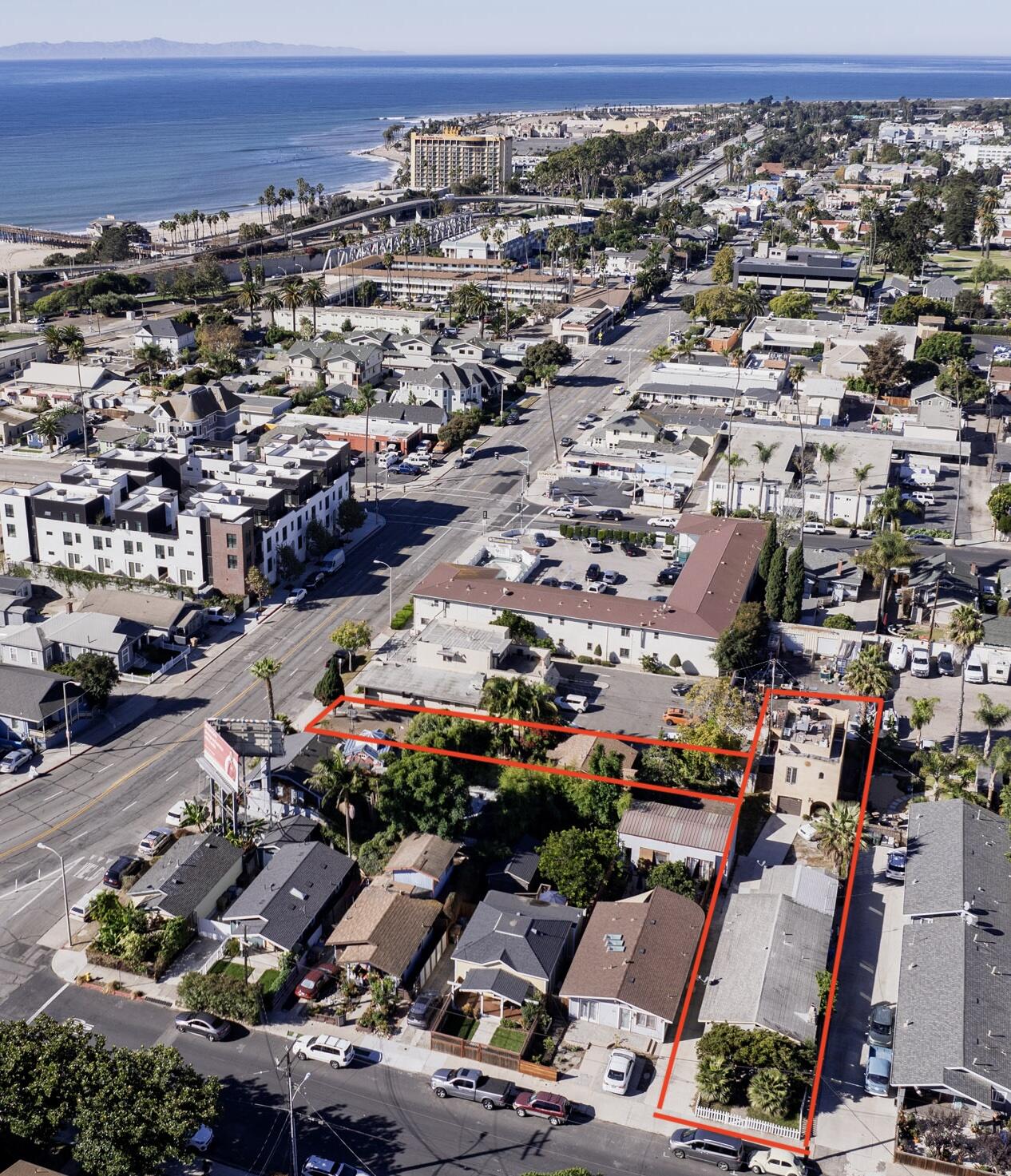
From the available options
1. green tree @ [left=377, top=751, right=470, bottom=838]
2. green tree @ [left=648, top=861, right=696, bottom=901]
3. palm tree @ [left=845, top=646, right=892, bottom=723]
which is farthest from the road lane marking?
palm tree @ [left=845, top=646, right=892, bottom=723]

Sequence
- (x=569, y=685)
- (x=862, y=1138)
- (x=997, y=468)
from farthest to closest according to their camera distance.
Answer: (x=997, y=468)
(x=569, y=685)
(x=862, y=1138)

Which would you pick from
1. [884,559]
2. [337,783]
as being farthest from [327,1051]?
[884,559]

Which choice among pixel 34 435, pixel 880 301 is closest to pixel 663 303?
pixel 880 301

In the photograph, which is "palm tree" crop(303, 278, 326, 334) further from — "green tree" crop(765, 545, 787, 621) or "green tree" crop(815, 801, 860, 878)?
"green tree" crop(815, 801, 860, 878)

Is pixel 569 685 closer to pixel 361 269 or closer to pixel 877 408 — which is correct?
pixel 877 408

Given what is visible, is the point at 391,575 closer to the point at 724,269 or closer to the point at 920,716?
the point at 920,716

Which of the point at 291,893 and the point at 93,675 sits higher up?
the point at 93,675

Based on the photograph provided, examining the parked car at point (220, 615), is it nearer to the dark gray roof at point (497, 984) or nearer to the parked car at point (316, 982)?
the parked car at point (316, 982)
